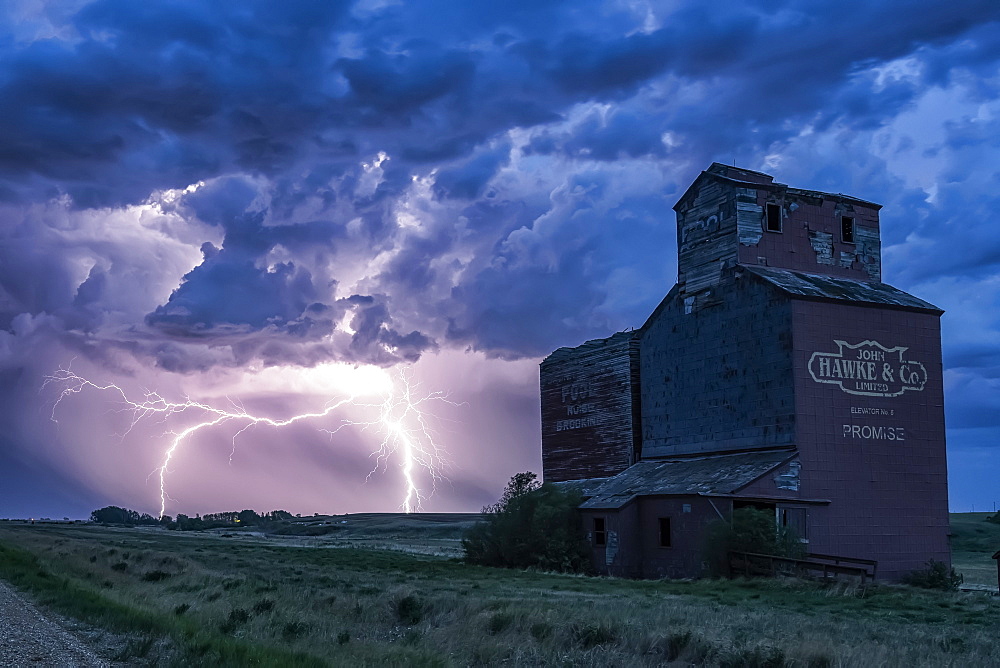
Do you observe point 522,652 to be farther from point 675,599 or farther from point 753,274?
point 753,274

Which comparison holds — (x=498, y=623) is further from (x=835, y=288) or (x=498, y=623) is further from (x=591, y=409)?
(x=591, y=409)

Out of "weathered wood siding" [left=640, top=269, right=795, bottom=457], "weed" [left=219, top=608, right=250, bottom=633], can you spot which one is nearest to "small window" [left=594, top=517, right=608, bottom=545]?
"weathered wood siding" [left=640, top=269, right=795, bottom=457]

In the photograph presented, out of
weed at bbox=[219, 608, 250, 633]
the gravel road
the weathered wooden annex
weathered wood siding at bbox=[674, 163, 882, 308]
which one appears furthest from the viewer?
weathered wood siding at bbox=[674, 163, 882, 308]

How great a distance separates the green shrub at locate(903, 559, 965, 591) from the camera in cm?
3494

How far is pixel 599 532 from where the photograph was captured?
39.3 meters

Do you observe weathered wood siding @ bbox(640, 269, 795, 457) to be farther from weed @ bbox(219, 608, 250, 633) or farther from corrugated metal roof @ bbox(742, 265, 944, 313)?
weed @ bbox(219, 608, 250, 633)

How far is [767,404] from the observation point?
36.6 metres

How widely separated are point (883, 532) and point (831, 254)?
40.8ft

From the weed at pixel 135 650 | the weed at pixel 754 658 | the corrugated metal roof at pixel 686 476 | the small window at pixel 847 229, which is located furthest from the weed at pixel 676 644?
the small window at pixel 847 229

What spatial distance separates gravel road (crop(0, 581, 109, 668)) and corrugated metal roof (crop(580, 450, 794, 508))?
2273cm

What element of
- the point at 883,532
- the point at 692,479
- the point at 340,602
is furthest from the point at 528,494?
the point at 340,602

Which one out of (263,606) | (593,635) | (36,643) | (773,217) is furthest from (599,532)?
(36,643)

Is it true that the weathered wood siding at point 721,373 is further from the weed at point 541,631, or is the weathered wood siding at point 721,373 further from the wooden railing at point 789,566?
the weed at point 541,631

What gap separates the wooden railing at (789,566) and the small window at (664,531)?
14.8 feet
